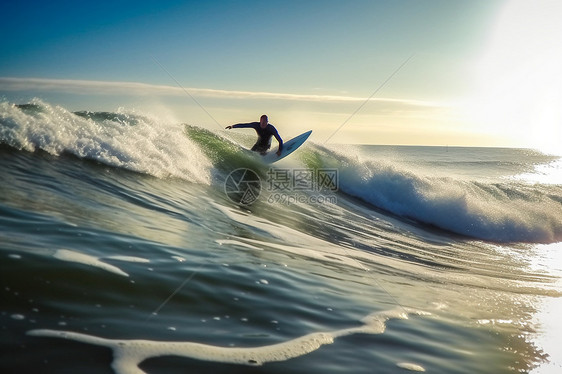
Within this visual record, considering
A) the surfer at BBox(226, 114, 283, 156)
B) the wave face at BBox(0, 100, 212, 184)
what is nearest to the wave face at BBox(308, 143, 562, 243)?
the surfer at BBox(226, 114, 283, 156)

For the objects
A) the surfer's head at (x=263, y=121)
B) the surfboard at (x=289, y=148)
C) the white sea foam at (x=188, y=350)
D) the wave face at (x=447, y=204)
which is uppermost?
the surfer's head at (x=263, y=121)

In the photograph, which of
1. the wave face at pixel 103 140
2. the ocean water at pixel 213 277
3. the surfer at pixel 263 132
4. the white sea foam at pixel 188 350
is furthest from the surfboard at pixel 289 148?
the white sea foam at pixel 188 350

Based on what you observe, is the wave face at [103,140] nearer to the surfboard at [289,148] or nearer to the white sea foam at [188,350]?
the surfboard at [289,148]

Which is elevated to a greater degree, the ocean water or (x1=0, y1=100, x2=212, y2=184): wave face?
(x1=0, y1=100, x2=212, y2=184): wave face

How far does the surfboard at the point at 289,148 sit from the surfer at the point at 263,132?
17 centimetres

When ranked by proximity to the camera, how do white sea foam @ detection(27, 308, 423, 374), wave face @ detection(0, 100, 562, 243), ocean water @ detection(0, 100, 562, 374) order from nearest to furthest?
white sea foam @ detection(27, 308, 423, 374)
ocean water @ detection(0, 100, 562, 374)
wave face @ detection(0, 100, 562, 243)

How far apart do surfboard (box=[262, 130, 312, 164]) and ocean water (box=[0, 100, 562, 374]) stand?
5.71ft

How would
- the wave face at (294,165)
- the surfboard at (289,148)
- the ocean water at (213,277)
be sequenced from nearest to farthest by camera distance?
the ocean water at (213,277) < the wave face at (294,165) < the surfboard at (289,148)

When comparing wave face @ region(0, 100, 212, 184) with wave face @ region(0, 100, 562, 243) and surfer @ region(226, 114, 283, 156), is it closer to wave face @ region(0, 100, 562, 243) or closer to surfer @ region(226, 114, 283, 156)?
wave face @ region(0, 100, 562, 243)

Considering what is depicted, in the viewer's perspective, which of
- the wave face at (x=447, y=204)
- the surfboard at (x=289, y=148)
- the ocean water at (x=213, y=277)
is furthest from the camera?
the wave face at (x=447, y=204)

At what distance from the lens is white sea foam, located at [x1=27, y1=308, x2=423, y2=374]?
261 centimetres

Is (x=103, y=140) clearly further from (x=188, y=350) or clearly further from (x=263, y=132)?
(x=188, y=350)

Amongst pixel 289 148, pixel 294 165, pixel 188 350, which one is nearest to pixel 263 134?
pixel 289 148

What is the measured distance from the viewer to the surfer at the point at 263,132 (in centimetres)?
1293
